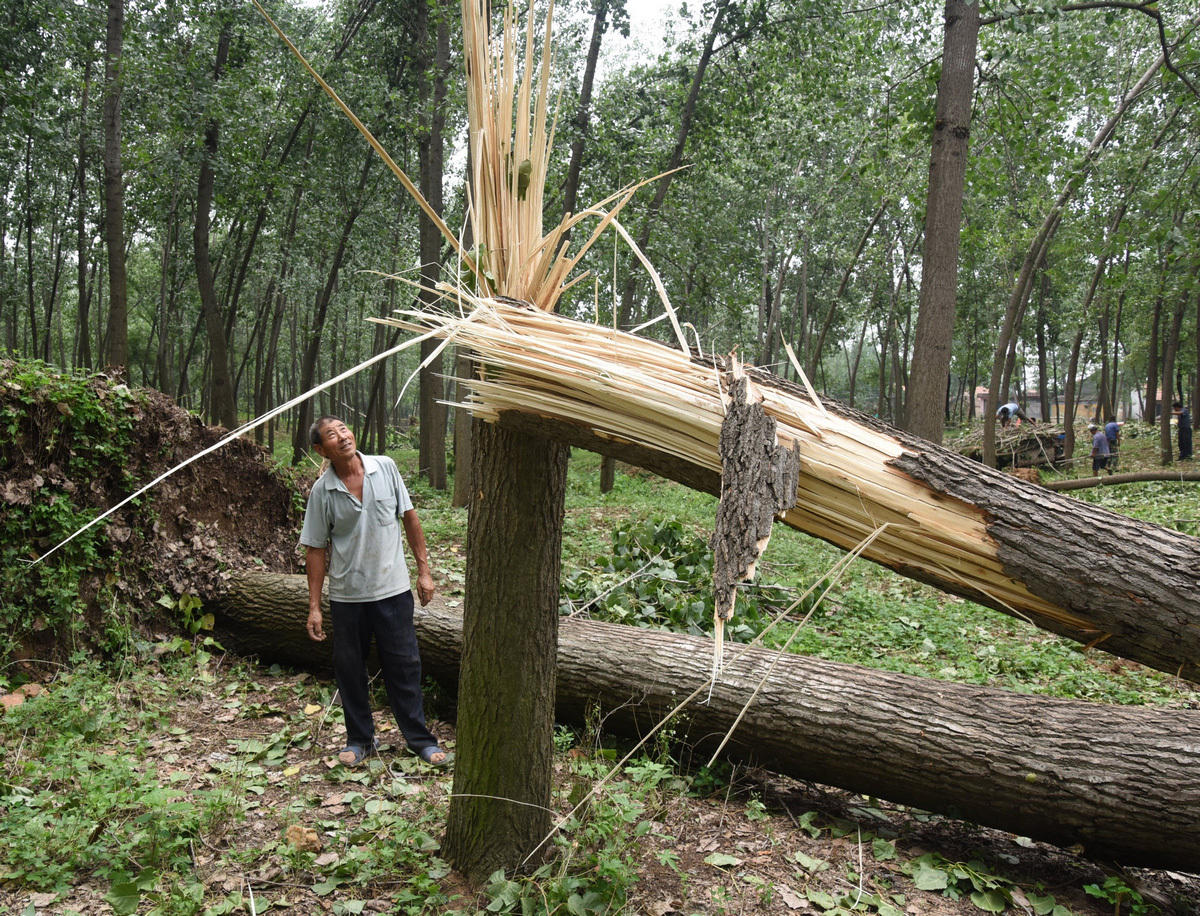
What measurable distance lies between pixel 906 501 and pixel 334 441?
2.85 metres

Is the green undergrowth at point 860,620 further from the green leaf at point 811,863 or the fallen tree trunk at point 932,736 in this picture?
the green leaf at point 811,863

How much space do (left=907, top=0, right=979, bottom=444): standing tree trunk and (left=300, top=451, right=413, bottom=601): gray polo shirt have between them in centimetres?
463

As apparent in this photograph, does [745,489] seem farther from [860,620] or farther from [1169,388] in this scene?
[1169,388]

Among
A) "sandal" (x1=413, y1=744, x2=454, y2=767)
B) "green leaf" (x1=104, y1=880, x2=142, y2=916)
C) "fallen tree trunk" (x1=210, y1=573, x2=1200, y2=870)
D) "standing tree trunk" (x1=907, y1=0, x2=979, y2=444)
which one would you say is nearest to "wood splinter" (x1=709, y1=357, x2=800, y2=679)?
"fallen tree trunk" (x1=210, y1=573, x2=1200, y2=870)

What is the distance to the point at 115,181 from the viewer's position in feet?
32.4

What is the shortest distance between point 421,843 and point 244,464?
13.7 feet

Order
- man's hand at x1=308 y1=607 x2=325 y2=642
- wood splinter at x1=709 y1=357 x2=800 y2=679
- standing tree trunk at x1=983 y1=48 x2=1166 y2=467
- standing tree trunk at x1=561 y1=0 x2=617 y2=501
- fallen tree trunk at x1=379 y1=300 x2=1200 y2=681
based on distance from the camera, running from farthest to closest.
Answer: standing tree trunk at x1=561 y1=0 x2=617 y2=501 < standing tree trunk at x1=983 y1=48 x2=1166 y2=467 < man's hand at x1=308 y1=607 x2=325 y2=642 < fallen tree trunk at x1=379 y1=300 x2=1200 y2=681 < wood splinter at x1=709 y1=357 x2=800 y2=679

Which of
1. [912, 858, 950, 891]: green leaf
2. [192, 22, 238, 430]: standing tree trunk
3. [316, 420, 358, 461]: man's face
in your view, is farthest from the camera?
[192, 22, 238, 430]: standing tree trunk

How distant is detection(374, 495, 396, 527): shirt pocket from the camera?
Answer: 387cm

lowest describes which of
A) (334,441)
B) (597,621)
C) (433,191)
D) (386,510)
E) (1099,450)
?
(597,621)

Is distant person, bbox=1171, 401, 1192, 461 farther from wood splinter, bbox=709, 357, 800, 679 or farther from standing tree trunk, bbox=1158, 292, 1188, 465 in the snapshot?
wood splinter, bbox=709, 357, 800, 679

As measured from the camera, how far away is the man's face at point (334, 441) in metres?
3.72

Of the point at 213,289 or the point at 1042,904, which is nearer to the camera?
the point at 1042,904

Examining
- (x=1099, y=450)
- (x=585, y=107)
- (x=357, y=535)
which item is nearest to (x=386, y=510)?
(x=357, y=535)
